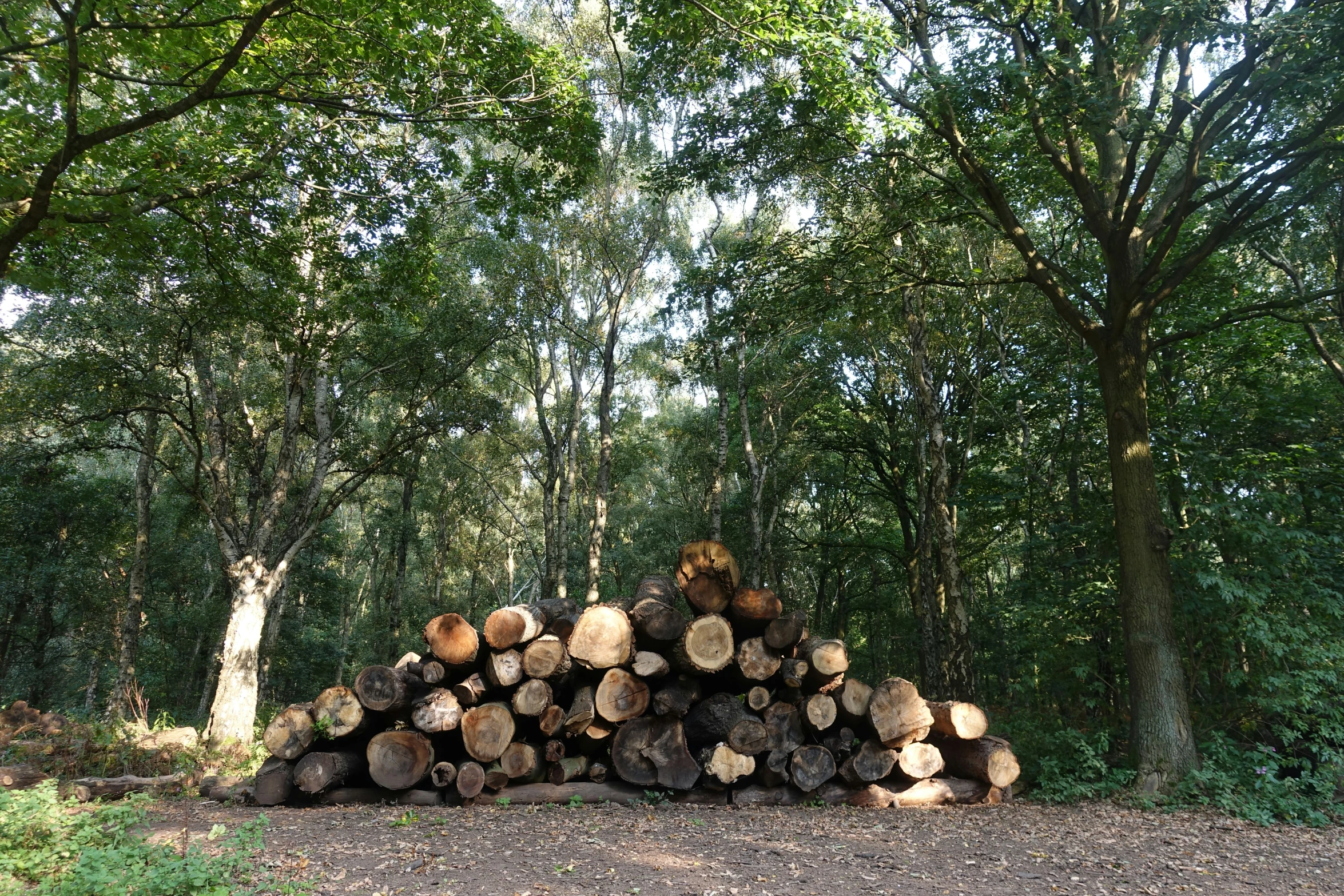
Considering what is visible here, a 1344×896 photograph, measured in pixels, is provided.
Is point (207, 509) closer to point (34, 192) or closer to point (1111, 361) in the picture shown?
point (34, 192)

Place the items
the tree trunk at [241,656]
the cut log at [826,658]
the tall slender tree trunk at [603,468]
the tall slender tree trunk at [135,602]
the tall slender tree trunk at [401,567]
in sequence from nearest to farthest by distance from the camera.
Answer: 1. the cut log at [826,658]
2. the tree trunk at [241,656]
3. the tall slender tree trunk at [135,602]
4. the tall slender tree trunk at [603,468]
5. the tall slender tree trunk at [401,567]

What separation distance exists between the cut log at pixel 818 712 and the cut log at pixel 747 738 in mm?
475

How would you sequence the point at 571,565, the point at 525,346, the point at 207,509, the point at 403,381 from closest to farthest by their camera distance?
the point at 207,509
the point at 403,381
the point at 525,346
the point at 571,565

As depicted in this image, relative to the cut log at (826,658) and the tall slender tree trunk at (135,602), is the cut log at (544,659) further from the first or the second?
the tall slender tree trunk at (135,602)

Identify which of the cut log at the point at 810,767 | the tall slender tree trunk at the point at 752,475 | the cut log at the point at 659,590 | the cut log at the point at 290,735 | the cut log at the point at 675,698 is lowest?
the cut log at the point at 810,767

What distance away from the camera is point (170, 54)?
4926 millimetres

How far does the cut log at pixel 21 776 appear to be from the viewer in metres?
5.73

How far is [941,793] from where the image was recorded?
6.70 metres

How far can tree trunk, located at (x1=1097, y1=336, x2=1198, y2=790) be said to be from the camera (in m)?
6.52

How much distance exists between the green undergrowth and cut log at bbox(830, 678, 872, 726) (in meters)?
1.81

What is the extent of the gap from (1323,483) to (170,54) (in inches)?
435

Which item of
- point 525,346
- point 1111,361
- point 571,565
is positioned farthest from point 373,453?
point 1111,361

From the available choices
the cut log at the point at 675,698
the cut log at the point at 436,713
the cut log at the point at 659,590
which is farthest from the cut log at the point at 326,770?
the cut log at the point at 659,590

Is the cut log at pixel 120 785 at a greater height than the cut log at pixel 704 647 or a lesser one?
lesser
